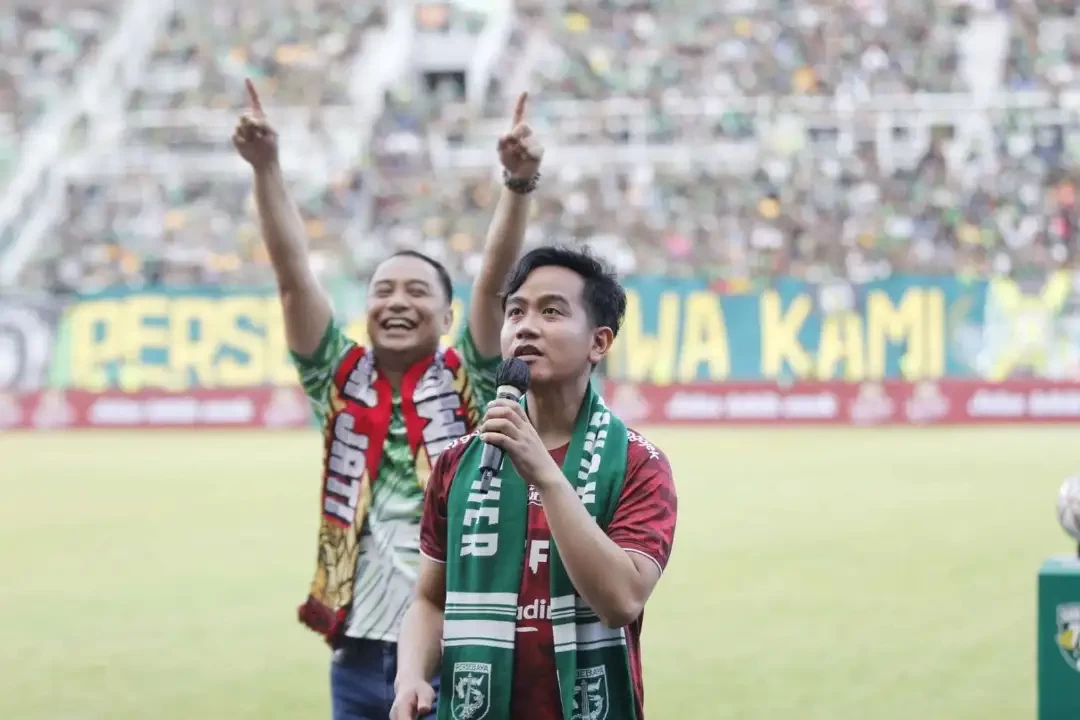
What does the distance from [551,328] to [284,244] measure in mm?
1687

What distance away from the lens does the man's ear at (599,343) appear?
3322mm

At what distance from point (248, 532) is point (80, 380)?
39.5 ft

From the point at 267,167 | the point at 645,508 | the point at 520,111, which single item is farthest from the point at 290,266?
the point at 645,508

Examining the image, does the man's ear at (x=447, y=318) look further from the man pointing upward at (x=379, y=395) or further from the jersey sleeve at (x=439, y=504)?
the jersey sleeve at (x=439, y=504)

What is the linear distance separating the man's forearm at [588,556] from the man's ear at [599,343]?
1.34 feet

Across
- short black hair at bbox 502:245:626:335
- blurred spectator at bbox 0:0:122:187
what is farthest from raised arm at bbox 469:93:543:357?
blurred spectator at bbox 0:0:122:187

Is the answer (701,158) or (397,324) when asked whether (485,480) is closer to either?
(397,324)

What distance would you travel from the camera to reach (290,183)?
31922 mm

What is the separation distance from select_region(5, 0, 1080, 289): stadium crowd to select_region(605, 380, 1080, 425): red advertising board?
4.31 meters

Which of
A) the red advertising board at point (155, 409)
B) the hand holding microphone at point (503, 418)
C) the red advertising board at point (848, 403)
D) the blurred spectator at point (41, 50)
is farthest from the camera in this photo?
the blurred spectator at point (41, 50)

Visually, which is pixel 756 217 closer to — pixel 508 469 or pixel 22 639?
pixel 22 639

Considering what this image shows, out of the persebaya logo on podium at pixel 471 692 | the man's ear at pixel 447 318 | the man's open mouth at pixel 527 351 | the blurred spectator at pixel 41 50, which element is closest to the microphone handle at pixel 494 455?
the man's open mouth at pixel 527 351

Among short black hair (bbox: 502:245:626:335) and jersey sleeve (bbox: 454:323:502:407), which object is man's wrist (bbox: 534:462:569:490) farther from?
jersey sleeve (bbox: 454:323:502:407)

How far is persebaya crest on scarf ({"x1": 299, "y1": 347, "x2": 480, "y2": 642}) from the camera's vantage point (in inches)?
176
